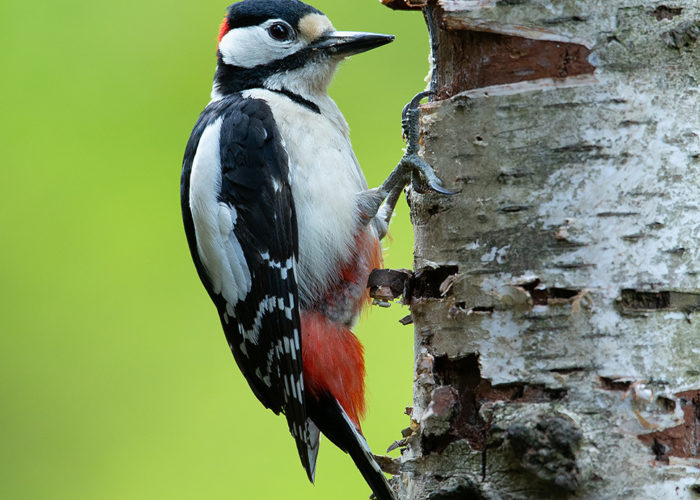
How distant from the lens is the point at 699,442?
133 centimetres

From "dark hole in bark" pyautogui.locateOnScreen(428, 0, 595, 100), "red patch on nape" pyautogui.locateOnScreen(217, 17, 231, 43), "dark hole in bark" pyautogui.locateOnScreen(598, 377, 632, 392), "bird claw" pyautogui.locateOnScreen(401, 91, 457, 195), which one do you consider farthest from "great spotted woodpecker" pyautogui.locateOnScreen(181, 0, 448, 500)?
"dark hole in bark" pyautogui.locateOnScreen(598, 377, 632, 392)

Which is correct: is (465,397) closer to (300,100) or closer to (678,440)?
(678,440)

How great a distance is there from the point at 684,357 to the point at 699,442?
137 mm

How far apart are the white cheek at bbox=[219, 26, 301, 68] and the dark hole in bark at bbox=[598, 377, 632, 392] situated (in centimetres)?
163

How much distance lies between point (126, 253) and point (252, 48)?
95 cm

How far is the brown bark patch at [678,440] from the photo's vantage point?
1323 millimetres

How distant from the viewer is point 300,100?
8.41 ft

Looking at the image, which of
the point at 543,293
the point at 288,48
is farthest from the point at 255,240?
the point at 543,293

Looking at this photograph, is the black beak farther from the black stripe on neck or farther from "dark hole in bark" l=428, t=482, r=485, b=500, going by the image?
"dark hole in bark" l=428, t=482, r=485, b=500

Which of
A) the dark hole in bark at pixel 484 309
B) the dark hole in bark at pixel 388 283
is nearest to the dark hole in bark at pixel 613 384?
the dark hole in bark at pixel 484 309

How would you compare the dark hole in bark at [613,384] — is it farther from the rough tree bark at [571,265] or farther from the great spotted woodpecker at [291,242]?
the great spotted woodpecker at [291,242]

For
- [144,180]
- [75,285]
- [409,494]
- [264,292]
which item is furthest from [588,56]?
[75,285]

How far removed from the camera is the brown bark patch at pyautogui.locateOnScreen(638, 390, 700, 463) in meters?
1.32

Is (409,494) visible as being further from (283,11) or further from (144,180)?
(144,180)
